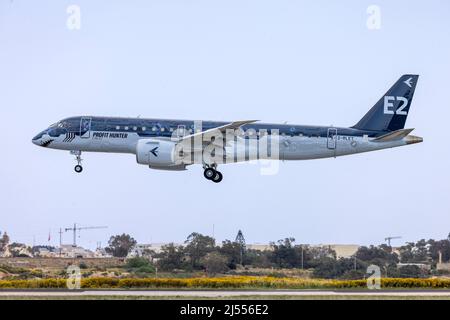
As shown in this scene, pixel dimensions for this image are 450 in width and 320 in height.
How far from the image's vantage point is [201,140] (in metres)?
62.1

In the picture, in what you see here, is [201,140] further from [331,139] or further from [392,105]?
[392,105]

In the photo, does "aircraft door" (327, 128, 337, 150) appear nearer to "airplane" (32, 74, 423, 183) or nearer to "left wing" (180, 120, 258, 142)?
"airplane" (32, 74, 423, 183)

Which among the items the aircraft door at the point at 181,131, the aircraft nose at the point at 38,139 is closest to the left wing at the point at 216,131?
the aircraft door at the point at 181,131

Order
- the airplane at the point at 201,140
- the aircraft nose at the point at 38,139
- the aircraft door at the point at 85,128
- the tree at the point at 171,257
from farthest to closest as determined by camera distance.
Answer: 1. the aircraft nose at the point at 38,139
2. the aircraft door at the point at 85,128
3. the airplane at the point at 201,140
4. the tree at the point at 171,257

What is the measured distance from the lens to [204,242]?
63.3m

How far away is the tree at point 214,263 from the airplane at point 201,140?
5312mm

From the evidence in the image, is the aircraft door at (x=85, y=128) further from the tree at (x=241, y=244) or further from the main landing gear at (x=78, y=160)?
the tree at (x=241, y=244)

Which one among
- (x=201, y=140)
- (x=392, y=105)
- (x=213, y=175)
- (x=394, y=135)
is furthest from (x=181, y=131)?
(x=392, y=105)

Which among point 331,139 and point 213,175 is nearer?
point 213,175

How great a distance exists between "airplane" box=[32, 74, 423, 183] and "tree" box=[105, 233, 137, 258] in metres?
6.78

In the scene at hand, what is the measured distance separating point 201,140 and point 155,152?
2.95 metres

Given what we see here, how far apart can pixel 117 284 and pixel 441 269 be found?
22438 millimetres

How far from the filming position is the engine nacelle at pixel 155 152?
61.2m
